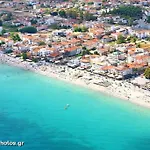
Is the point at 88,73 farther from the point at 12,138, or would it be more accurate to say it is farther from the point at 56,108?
the point at 12,138

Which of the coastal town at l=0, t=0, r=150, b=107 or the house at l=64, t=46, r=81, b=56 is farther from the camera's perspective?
the house at l=64, t=46, r=81, b=56

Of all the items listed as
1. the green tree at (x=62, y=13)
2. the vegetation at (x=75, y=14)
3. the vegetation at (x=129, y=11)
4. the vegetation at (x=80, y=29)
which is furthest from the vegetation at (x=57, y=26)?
the vegetation at (x=129, y=11)

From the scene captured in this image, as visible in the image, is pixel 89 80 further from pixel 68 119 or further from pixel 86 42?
pixel 86 42

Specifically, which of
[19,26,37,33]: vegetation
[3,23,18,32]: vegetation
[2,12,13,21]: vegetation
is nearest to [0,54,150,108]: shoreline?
[19,26,37,33]: vegetation

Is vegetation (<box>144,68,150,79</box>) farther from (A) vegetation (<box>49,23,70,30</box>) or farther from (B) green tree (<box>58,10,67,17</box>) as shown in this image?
(B) green tree (<box>58,10,67,17</box>)

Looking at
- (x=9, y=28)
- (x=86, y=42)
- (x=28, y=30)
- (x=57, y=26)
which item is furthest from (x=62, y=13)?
(x=86, y=42)

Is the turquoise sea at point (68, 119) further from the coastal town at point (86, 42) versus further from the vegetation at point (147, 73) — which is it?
the vegetation at point (147, 73)

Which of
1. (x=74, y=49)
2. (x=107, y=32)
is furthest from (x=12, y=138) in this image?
(x=107, y=32)
